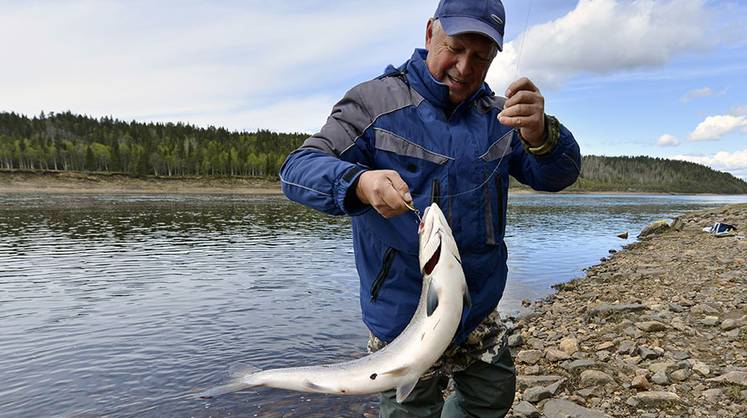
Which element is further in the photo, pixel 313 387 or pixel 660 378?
pixel 660 378

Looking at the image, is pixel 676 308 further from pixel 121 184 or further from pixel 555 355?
pixel 121 184

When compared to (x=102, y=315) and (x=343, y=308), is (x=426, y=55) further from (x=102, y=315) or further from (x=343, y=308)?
(x=102, y=315)

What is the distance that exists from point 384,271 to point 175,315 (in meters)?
10.8

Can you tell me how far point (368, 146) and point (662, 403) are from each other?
4.60m

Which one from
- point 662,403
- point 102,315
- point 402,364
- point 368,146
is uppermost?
point 368,146

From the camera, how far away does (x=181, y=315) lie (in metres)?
12.3

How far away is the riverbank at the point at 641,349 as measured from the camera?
539cm

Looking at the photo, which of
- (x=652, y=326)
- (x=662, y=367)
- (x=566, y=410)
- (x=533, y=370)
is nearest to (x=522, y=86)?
(x=566, y=410)

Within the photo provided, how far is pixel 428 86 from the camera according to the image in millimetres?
3025

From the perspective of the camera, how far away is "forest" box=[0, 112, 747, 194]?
11662 cm

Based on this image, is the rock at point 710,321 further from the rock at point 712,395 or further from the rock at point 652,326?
the rock at point 712,395

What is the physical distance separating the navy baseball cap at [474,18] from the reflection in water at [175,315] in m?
5.91

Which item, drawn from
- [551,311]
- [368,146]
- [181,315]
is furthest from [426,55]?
[181,315]

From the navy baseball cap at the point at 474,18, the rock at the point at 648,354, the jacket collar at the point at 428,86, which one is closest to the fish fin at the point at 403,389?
the jacket collar at the point at 428,86
